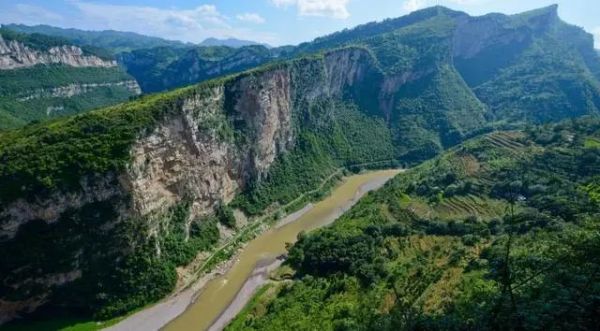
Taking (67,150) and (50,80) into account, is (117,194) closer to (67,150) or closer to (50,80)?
(67,150)

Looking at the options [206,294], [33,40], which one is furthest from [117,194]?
[33,40]

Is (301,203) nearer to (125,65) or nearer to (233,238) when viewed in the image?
(233,238)

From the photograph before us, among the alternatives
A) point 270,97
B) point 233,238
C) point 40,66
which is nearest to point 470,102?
point 270,97

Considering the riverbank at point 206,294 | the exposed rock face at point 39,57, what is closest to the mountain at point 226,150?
the riverbank at point 206,294

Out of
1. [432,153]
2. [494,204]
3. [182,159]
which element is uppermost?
[182,159]

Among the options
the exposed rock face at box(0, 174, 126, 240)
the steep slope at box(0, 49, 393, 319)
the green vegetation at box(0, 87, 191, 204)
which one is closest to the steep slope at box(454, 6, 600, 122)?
the steep slope at box(0, 49, 393, 319)

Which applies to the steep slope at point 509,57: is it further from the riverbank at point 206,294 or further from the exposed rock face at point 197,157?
the riverbank at point 206,294

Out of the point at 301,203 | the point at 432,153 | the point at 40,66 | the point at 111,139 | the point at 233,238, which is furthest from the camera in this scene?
the point at 40,66
